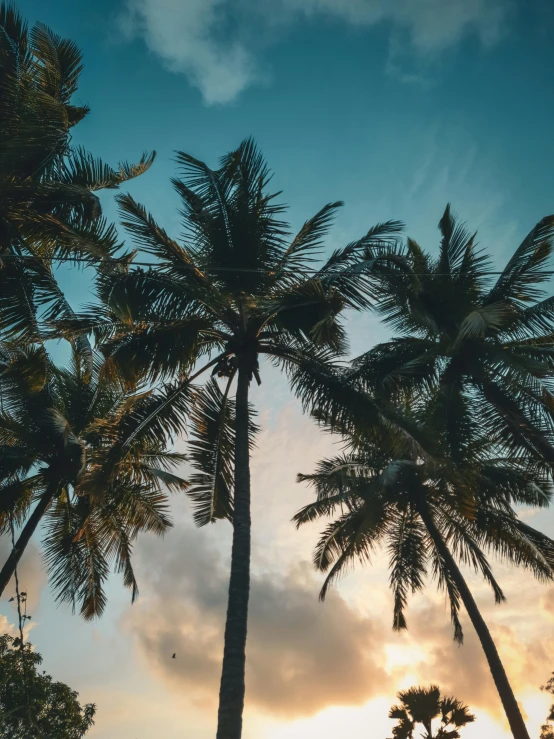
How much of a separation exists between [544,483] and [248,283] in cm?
1095

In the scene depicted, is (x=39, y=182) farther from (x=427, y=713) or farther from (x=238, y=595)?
(x=427, y=713)

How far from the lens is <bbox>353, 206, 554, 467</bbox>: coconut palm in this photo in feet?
37.6

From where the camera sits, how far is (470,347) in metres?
12.7

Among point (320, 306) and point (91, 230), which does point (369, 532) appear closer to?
point (320, 306)

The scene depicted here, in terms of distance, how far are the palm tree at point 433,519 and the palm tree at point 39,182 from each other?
785 centimetres

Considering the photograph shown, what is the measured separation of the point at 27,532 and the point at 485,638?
1233 cm

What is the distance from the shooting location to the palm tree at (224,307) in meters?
10.6

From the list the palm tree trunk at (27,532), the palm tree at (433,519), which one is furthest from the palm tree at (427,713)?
the palm tree trunk at (27,532)

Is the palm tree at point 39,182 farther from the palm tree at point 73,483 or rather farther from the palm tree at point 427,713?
the palm tree at point 427,713

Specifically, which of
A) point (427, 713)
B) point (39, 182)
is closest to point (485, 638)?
point (427, 713)

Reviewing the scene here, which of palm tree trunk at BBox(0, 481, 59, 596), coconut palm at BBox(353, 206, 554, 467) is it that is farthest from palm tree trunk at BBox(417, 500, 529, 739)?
palm tree trunk at BBox(0, 481, 59, 596)

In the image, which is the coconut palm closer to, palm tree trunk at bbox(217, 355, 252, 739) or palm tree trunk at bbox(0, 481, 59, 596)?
palm tree trunk at bbox(217, 355, 252, 739)

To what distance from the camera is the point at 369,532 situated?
18.2 m

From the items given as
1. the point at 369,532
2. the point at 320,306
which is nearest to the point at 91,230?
the point at 320,306
